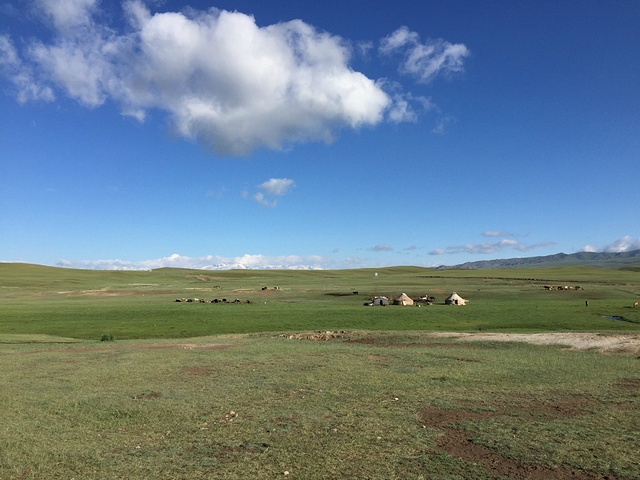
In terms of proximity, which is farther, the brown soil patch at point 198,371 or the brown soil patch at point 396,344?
the brown soil patch at point 396,344

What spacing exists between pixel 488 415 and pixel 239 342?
19187 mm

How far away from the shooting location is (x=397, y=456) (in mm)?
10203

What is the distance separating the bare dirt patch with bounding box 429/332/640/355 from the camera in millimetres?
25809

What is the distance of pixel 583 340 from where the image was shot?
28.9 m

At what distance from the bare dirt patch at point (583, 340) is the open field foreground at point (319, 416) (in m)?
3.31

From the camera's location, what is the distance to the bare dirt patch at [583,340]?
25.8m

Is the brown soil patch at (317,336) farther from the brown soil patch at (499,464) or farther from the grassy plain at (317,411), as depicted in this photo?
the brown soil patch at (499,464)

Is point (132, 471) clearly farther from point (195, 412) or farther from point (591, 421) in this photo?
point (591, 421)

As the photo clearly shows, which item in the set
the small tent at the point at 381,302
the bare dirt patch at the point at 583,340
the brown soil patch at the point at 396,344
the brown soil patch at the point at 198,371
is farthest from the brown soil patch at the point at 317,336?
the small tent at the point at 381,302

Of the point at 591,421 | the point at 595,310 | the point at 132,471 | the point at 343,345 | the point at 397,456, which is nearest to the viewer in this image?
the point at 132,471

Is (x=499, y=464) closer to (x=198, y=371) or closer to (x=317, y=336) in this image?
(x=198, y=371)

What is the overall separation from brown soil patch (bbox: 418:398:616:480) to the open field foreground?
37 millimetres

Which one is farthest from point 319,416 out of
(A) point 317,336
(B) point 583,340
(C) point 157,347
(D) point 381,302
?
(D) point 381,302

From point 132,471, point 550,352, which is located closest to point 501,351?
point 550,352
